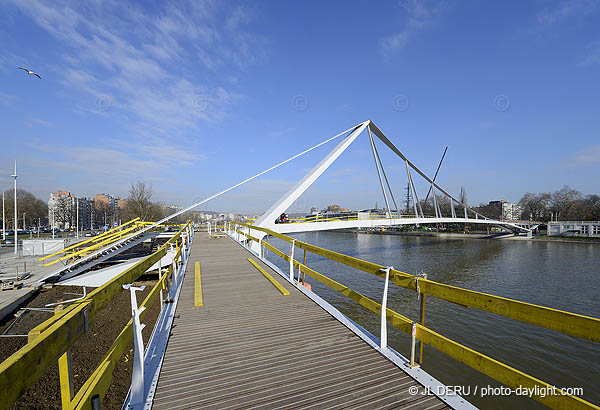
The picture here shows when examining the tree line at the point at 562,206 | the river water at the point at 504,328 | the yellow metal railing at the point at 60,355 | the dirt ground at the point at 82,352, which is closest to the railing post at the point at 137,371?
the yellow metal railing at the point at 60,355

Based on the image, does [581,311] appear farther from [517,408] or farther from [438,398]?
[438,398]

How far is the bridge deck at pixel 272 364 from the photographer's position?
269 centimetres

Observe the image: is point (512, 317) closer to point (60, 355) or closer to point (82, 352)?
point (60, 355)

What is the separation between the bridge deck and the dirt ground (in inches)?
82.9

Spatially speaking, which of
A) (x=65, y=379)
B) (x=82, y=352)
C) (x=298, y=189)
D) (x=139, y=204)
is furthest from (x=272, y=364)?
(x=139, y=204)

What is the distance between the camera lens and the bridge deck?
269cm

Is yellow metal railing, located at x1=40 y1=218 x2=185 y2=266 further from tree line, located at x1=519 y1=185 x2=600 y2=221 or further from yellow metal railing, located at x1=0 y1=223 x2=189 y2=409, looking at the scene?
tree line, located at x1=519 y1=185 x2=600 y2=221

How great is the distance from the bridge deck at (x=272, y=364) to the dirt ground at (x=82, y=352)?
82.9 inches

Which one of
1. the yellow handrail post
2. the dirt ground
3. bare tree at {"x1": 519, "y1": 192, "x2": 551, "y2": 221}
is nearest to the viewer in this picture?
the yellow handrail post

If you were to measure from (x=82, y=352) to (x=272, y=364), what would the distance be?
34.8 feet

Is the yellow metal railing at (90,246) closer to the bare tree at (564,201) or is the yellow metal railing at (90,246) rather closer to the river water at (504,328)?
the river water at (504,328)

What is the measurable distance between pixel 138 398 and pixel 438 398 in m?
2.76

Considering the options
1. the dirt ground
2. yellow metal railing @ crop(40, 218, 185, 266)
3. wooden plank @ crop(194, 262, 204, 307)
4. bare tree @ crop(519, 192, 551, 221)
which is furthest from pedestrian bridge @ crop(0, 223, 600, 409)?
bare tree @ crop(519, 192, 551, 221)

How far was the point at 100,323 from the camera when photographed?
13.1 metres
